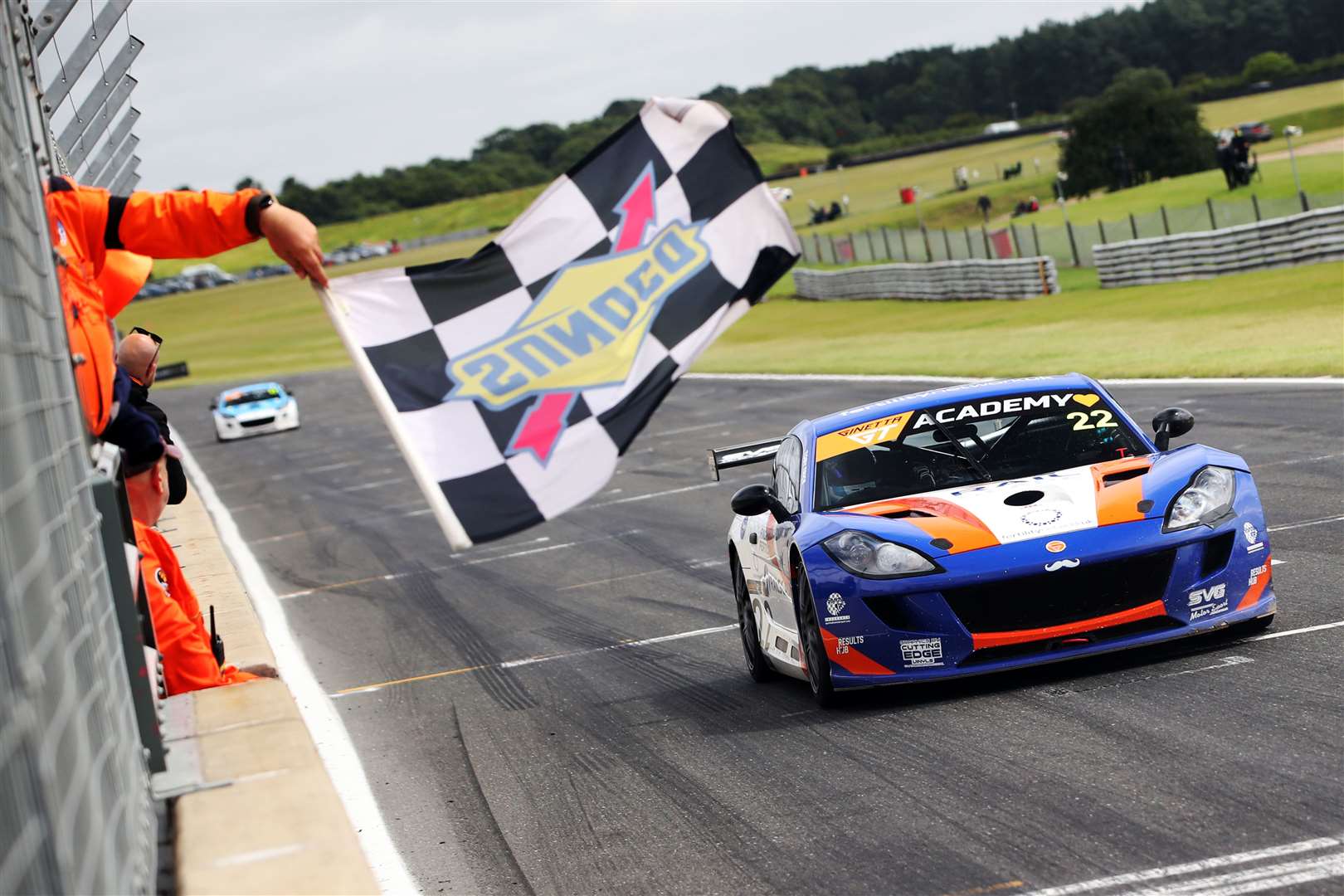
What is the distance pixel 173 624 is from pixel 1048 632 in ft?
11.1

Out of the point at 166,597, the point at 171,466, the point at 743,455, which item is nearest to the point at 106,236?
the point at 166,597

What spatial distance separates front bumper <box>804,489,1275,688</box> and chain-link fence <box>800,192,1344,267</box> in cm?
3266

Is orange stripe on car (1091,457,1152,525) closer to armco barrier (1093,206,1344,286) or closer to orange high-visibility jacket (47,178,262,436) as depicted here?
orange high-visibility jacket (47,178,262,436)

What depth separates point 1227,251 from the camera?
37938mm

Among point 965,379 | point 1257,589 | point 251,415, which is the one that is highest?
point 1257,589

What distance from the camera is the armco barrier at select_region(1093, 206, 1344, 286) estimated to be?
1394 inches

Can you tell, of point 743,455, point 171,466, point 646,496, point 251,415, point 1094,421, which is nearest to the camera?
point 171,466

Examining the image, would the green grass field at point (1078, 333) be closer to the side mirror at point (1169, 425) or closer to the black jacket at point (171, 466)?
the side mirror at point (1169, 425)

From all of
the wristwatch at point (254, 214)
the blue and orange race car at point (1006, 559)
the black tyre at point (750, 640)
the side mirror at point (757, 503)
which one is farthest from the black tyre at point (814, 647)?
the wristwatch at point (254, 214)

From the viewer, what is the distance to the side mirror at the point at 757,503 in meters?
8.32

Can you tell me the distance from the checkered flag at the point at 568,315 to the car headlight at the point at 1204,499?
1.98 m

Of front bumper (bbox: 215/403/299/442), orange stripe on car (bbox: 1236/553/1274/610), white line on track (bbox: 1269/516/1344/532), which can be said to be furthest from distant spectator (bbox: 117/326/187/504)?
front bumper (bbox: 215/403/299/442)

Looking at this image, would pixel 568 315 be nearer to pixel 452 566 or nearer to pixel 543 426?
pixel 543 426

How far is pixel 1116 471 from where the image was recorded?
26.1 feet
